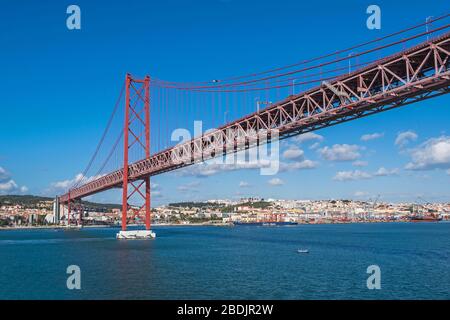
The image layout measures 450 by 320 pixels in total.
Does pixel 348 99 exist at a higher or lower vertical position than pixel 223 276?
higher

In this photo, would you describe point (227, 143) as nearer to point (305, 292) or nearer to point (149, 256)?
point (149, 256)
